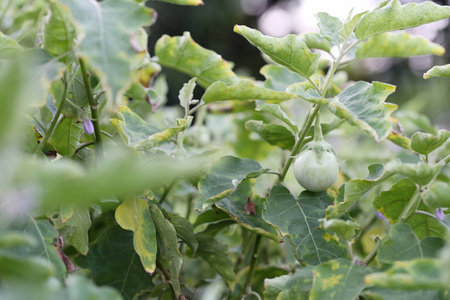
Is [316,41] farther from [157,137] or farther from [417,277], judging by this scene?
[417,277]

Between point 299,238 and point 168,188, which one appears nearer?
point 299,238

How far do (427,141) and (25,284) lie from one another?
38 centimetres

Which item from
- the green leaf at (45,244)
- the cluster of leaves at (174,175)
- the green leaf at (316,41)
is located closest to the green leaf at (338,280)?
the cluster of leaves at (174,175)

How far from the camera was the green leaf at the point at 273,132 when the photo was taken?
619mm

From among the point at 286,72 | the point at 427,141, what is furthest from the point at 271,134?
the point at 427,141

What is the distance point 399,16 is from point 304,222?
0.24 metres

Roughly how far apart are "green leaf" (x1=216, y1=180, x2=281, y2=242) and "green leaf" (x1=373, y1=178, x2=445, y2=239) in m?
0.13

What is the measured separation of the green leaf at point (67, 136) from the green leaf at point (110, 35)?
0.19 metres

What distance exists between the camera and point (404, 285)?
0.30 m

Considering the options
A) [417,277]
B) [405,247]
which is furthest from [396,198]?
[417,277]

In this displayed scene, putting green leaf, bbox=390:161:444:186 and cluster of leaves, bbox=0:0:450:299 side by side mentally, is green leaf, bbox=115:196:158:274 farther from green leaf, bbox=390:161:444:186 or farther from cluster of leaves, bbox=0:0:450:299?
green leaf, bbox=390:161:444:186

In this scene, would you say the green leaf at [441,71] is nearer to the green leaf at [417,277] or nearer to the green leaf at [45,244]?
the green leaf at [417,277]

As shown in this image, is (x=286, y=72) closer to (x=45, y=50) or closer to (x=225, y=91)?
(x=225, y=91)

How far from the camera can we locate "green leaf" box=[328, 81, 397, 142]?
43cm
